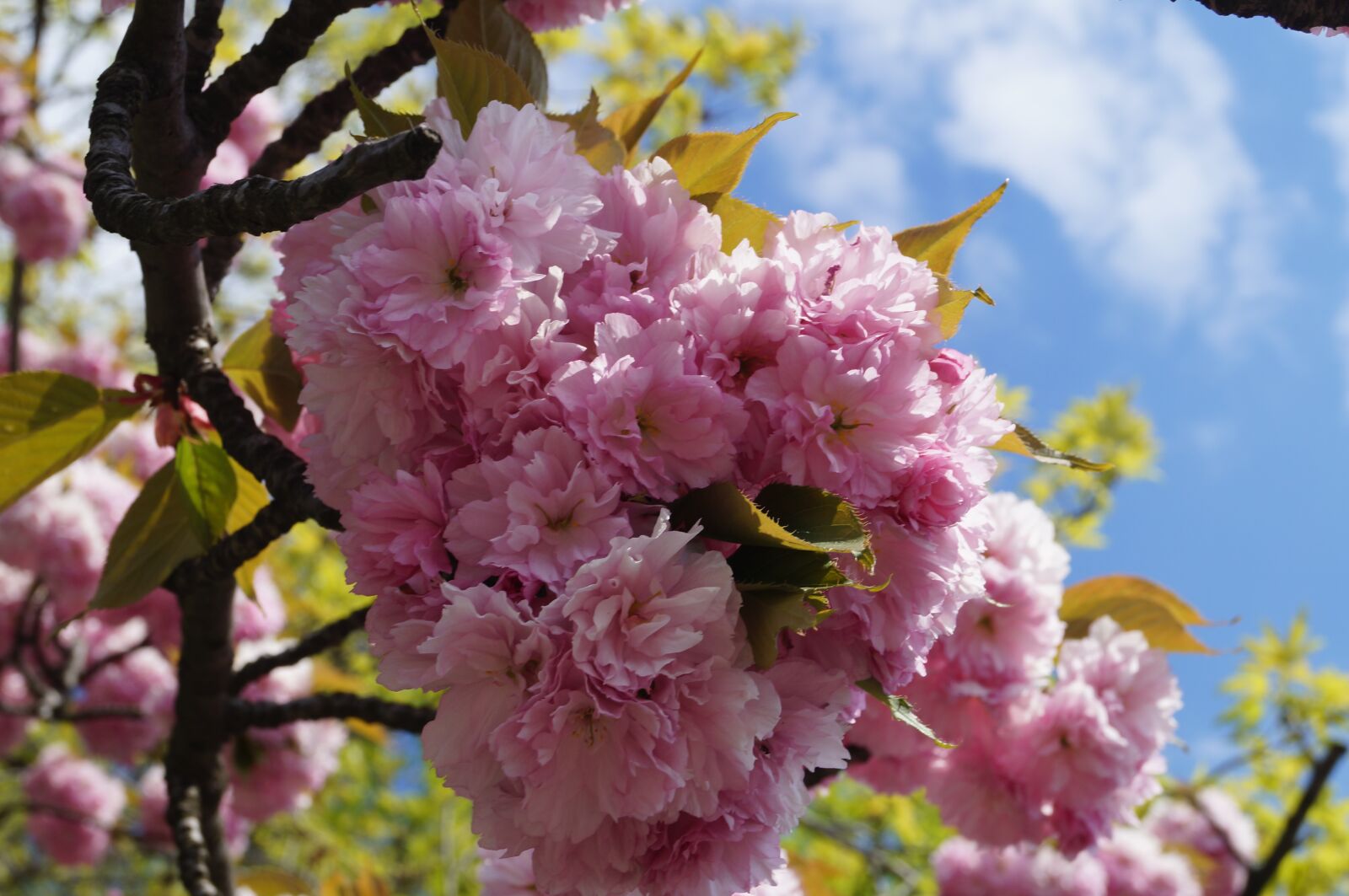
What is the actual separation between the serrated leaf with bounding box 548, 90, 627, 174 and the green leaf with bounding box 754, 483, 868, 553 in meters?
0.39

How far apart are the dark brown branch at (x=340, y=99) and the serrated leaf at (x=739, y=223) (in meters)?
0.51

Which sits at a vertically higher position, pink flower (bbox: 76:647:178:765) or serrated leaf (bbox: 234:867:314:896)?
pink flower (bbox: 76:647:178:765)

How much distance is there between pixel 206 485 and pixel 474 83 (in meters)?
0.54

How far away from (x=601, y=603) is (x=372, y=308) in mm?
263

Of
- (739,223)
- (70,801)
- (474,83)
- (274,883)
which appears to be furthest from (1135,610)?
(70,801)

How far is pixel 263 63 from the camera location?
114 centimetres

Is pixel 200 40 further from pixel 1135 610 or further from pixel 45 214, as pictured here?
pixel 45 214

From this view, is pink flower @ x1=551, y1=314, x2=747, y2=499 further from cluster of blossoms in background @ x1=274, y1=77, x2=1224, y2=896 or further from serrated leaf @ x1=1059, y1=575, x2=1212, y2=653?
serrated leaf @ x1=1059, y1=575, x2=1212, y2=653

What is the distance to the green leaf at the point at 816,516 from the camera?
0.69 metres

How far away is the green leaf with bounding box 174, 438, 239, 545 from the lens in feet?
3.70

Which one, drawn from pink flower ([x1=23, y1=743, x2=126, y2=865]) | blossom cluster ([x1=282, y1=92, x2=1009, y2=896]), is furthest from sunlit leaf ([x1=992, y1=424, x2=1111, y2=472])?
pink flower ([x1=23, y1=743, x2=126, y2=865])

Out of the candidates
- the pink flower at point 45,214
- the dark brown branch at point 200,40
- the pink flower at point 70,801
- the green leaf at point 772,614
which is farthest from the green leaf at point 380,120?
the pink flower at point 45,214

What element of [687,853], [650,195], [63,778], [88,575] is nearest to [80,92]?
[88,575]

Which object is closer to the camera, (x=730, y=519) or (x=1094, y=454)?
(x=730, y=519)
